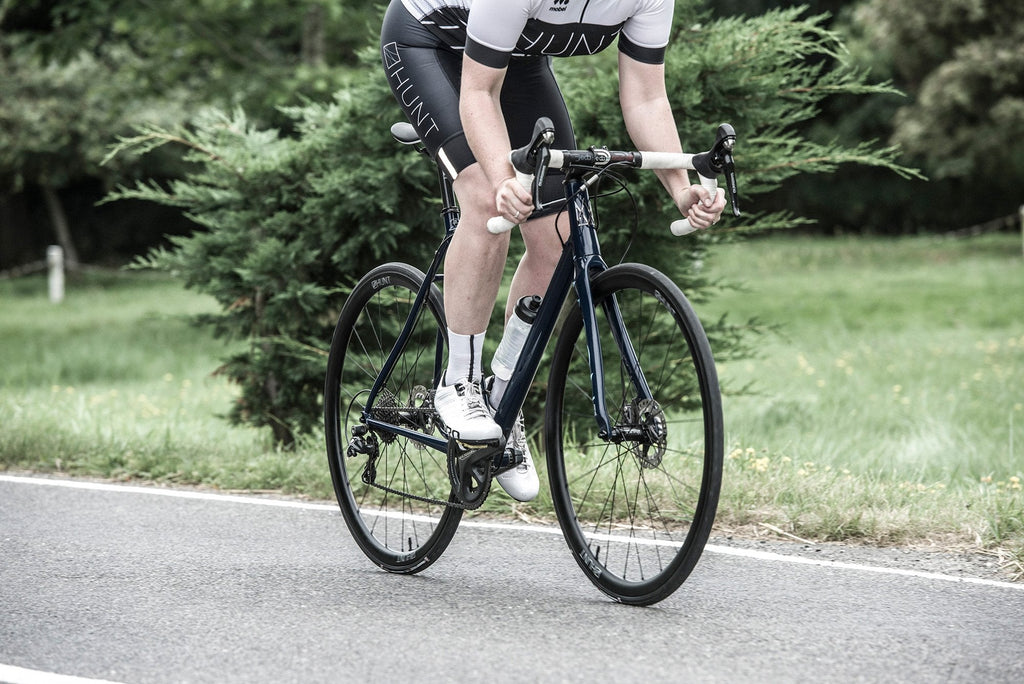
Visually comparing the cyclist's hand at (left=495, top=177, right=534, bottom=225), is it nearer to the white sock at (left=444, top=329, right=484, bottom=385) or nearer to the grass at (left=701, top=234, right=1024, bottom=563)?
the white sock at (left=444, top=329, right=484, bottom=385)

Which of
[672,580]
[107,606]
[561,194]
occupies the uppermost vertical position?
[561,194]

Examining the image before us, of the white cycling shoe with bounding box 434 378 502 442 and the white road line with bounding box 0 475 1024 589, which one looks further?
the white road line with bounding box 0 475 1024 589

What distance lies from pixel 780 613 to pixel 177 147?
26.6 m

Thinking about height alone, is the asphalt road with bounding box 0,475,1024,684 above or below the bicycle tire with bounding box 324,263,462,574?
below

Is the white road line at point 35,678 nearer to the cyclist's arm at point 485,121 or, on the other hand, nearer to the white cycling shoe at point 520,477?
the white cycling shoe at point 520,477

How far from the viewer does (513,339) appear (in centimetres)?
380

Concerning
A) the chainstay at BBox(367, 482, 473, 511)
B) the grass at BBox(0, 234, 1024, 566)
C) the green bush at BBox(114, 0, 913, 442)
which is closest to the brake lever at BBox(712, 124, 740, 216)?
the chainstay at BBox(367, 482, 473, 511)

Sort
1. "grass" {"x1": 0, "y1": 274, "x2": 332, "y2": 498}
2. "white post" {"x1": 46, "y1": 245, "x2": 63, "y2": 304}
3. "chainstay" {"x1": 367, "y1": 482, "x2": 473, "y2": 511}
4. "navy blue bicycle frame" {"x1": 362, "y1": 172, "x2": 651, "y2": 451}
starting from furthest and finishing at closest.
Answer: "white post" {"x1": 46, "y1": 245, "x2": 63, "y2": 304} < "grass" {"x1": 0, "y1": 274, "x2": 332, "y2": 498} < "chainstay" {"x1": 367, "y1": 482, "x2": 473, "y2": 511} < "navy blue bicycle frame" {"x1": 362, "y1": 172, "x2": 651, "y2": 451}

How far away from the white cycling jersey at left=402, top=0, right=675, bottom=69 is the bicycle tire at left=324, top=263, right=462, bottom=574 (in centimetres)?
86

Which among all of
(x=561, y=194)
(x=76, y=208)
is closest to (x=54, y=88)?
(x=76, y=208)

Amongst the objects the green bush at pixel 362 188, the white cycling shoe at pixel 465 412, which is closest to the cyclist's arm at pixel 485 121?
the white cycling shoe at pixel 465 412

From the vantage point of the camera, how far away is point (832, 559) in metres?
4.14

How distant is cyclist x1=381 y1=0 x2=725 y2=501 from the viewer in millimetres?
3477

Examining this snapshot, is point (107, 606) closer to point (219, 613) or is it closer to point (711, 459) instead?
point (219, 613)
